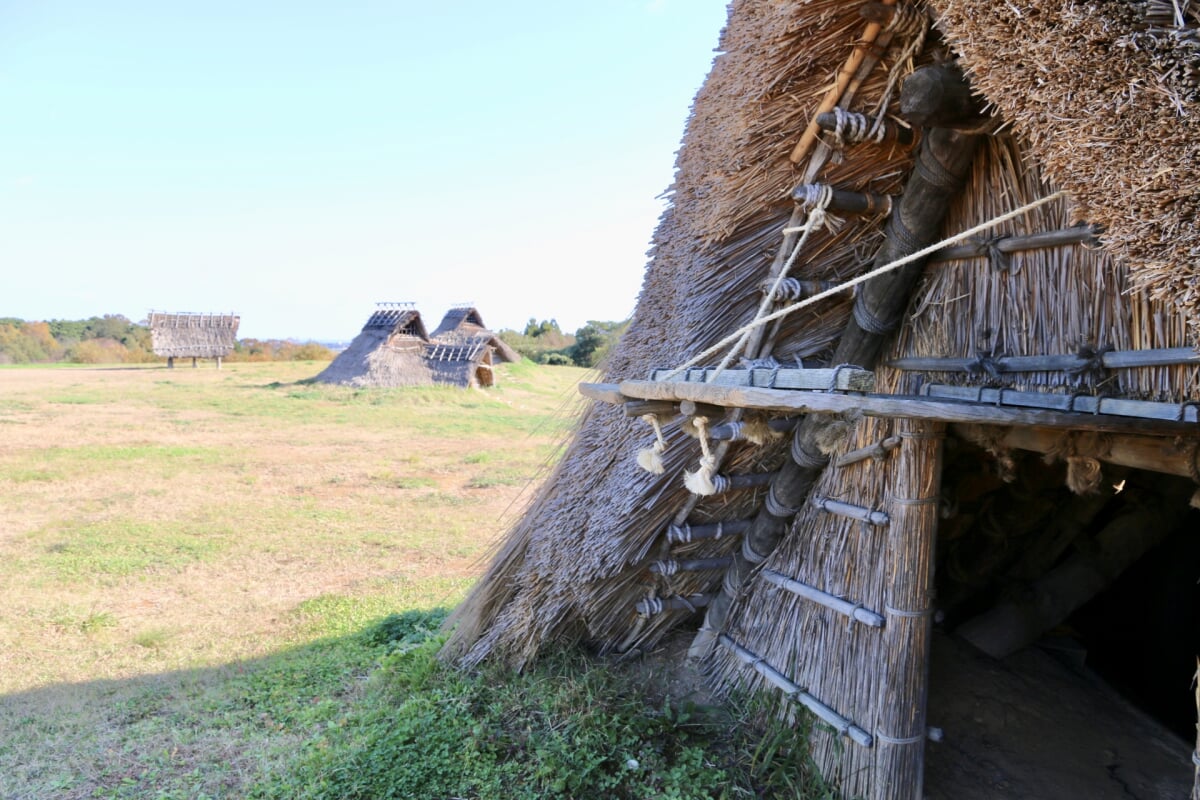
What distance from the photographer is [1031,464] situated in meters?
3.69

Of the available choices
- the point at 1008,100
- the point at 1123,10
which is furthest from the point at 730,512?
the point at 1123,10

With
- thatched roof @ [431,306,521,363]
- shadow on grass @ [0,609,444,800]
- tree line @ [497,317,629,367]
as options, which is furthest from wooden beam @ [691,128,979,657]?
tree line @ [497,317,629,367]

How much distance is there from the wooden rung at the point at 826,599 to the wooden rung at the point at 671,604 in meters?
0.51

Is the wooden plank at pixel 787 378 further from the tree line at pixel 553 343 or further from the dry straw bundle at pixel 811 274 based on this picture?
the tree line at pixel 553 343

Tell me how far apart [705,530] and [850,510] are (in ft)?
2.57

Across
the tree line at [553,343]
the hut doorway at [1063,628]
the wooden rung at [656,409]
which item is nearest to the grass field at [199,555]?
the wooden rung at [656,409]

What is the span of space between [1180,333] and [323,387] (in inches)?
816

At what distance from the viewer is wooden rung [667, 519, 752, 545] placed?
11.3 feet

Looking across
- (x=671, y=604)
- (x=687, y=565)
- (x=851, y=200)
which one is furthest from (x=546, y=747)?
(x=851, y=200)

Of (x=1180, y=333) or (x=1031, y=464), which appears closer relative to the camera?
(x=1180, y=333)

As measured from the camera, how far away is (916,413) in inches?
75.6

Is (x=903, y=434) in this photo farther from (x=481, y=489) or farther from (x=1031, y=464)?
(x=481, y=489)

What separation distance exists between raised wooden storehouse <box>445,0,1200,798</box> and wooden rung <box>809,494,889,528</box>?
0.8 inches

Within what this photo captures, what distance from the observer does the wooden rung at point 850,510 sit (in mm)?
2748
